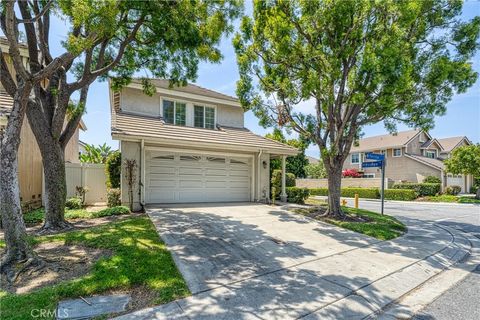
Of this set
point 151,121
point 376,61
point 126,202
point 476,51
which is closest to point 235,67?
point 151,121

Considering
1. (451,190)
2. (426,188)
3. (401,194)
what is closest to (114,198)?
(401,194)

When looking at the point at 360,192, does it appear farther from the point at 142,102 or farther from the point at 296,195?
the point at 142,102

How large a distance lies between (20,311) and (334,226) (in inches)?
344

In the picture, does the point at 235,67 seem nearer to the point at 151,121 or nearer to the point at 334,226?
the point at 151,121

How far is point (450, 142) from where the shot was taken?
115 feet

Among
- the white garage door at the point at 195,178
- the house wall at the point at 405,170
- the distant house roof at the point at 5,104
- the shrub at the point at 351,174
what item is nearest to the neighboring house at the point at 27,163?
the distant house roof at the point at 5,104

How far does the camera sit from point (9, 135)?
4965mm

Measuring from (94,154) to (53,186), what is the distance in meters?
12.8

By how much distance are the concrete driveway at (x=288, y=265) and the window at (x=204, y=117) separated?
635cm

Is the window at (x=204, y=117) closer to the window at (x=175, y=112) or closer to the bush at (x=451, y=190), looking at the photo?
the window at (x=175, y=112)

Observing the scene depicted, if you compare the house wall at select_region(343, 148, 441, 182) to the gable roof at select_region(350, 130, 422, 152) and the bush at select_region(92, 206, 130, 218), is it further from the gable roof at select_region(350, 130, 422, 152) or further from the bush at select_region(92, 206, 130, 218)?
the bush at select_region(92, 206, 130, 218)

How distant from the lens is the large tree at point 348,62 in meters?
8.51

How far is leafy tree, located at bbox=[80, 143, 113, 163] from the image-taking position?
1900cm
